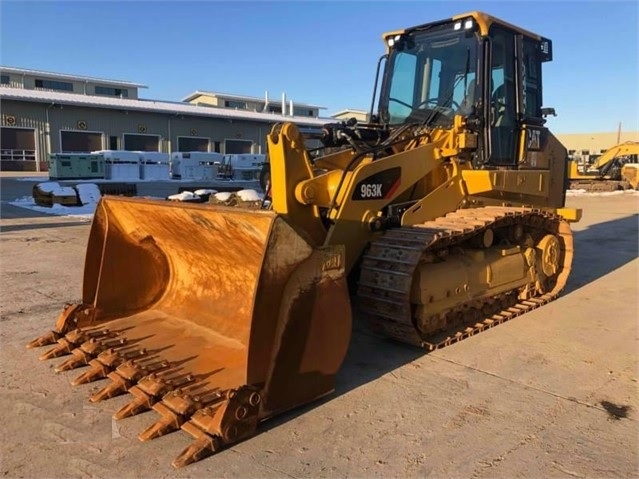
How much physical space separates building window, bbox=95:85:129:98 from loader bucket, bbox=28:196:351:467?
5767 centimetres

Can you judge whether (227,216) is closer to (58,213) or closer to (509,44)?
(509,44)

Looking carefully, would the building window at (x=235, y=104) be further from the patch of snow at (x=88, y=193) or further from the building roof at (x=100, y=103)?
the patch of snow at (x=88, y=193)

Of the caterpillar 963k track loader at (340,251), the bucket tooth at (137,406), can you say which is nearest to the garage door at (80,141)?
the caterpillar 963k track loader at (340,251)

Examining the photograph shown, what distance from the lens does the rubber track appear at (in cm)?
460

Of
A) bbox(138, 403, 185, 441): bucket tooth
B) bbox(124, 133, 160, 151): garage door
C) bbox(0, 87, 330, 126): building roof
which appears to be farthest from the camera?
bbox(124, 133, 160, 151): garage door

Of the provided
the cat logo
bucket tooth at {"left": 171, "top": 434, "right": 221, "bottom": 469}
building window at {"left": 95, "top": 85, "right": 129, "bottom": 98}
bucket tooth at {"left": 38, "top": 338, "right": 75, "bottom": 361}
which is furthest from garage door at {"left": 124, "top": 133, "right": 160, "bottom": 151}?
bucket tooth at {"left": 171, "top": 434, "right": 221, "bottom": 469}

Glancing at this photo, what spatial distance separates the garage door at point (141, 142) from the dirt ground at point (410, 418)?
116 feet

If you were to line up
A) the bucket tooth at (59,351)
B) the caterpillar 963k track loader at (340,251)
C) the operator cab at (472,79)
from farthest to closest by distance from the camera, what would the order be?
1. the operator cab at (472,79)
2. the bucket tooth at (59,351)
3. the caterpillar 963k track loader at (340,251)

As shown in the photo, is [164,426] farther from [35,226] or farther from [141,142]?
[141,142]

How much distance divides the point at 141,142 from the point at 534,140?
36.5 meters

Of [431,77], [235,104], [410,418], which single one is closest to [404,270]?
[410,418]

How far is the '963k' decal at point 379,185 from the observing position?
486 cm

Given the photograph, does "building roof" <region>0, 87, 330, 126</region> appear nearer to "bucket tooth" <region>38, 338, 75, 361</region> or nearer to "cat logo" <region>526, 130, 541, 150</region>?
"cat logo" <region>526, 130, 541, 150</region>

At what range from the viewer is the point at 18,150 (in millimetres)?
35906
